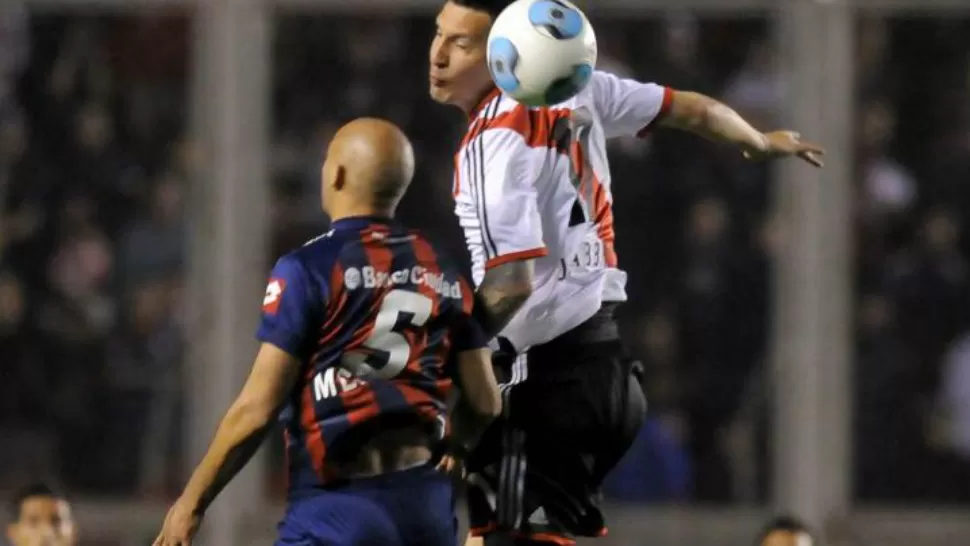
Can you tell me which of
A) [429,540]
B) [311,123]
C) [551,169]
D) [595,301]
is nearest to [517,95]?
[551,169]

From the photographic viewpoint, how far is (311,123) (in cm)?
970

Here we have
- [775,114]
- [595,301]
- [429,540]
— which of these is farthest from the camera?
[775,114]

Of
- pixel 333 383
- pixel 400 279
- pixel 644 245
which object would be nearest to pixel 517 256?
pixel 400 279

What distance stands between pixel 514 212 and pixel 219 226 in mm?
4724

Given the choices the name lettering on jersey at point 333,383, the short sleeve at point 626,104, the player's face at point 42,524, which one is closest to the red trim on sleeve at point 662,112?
the short sleeve at point 626,104

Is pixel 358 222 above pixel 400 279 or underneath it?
above

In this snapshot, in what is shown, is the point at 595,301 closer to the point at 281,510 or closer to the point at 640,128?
the point at 640,128

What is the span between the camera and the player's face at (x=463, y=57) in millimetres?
5562

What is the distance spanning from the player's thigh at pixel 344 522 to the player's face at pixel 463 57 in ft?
3.68

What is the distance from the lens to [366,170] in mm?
5156

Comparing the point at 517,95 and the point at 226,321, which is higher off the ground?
the point at 517,95

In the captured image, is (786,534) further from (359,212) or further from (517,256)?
(359,212)

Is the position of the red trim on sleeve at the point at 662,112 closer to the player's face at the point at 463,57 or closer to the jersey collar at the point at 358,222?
the player's face at the point at 463,57

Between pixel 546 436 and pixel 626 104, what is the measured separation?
0.93 meters
